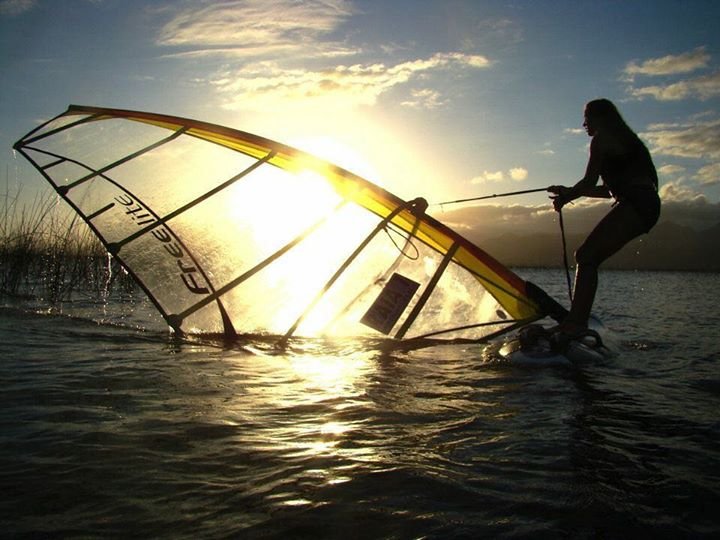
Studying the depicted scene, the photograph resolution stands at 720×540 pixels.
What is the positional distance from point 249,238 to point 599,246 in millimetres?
3959

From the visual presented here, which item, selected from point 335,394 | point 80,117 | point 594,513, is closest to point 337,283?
point 335,394

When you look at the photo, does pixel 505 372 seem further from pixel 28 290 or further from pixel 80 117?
pixel 28 290

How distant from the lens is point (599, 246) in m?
5.72

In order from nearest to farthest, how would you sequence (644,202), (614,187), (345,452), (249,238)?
(345,452)
(644,202)
(614,187)
(249,238)

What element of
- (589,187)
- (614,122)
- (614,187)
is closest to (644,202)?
(614,187)

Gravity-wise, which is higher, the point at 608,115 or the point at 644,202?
the point at 608,115

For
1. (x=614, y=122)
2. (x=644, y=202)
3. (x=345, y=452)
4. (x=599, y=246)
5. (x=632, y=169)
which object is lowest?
(x=345, y=452)

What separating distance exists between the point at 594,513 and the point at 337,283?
5166 mm

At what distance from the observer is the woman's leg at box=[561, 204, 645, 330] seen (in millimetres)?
5680

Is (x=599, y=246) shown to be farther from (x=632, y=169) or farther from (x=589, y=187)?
(x=632, y=169)

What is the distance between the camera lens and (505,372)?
17.5ft

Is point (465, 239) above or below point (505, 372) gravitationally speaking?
above

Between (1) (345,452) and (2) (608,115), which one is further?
(2) (608,115)

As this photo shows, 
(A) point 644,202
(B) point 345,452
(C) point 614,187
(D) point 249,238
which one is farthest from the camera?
(D) point 249,238
